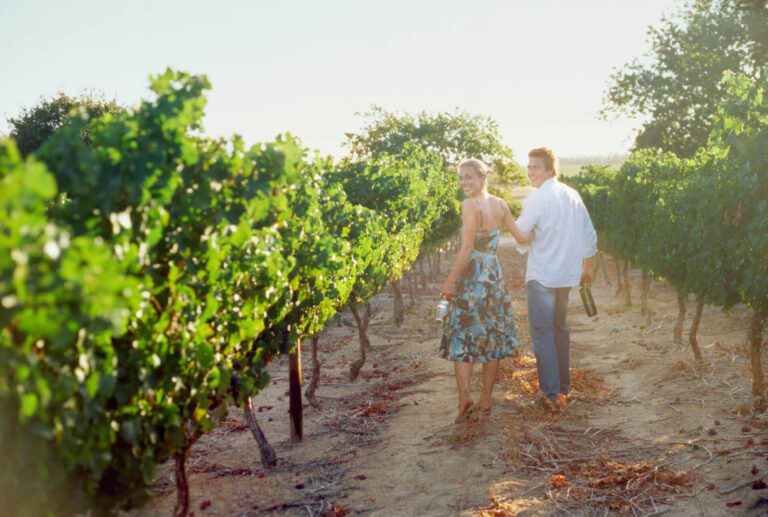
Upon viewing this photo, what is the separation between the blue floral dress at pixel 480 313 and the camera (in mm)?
5895

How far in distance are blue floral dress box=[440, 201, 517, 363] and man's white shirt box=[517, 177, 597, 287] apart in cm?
38

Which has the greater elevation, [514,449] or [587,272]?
[587,272]

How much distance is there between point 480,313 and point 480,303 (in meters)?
0.09

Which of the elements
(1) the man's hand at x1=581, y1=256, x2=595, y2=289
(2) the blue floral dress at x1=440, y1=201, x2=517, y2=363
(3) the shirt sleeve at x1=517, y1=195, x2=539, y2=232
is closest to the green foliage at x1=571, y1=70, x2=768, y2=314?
(1) the man's hand at x1=581, y1=256, x2=595, y2=289

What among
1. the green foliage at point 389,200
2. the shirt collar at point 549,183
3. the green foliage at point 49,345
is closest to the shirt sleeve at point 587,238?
the shirt collar at point 549,183

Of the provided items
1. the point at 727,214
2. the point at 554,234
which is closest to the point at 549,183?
the point at 554,234

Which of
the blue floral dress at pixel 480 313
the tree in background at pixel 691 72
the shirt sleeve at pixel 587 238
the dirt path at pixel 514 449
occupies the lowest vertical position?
the dirt path at pixel 514 449

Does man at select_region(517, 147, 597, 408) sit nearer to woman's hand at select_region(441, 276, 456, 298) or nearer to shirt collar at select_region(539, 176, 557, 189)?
shirt collar at select_region(539, 176, 557, 189)

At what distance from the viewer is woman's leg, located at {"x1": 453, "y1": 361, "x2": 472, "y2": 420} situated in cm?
591

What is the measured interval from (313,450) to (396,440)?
2.83 ft

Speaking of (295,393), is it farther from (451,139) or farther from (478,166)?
(451,139)

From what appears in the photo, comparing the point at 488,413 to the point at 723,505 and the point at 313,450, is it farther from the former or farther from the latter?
the point at 723,505

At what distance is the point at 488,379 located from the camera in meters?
6.04

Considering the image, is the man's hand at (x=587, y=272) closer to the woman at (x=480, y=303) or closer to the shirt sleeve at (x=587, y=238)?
the shirt sleeve at (x=587, y=238)
